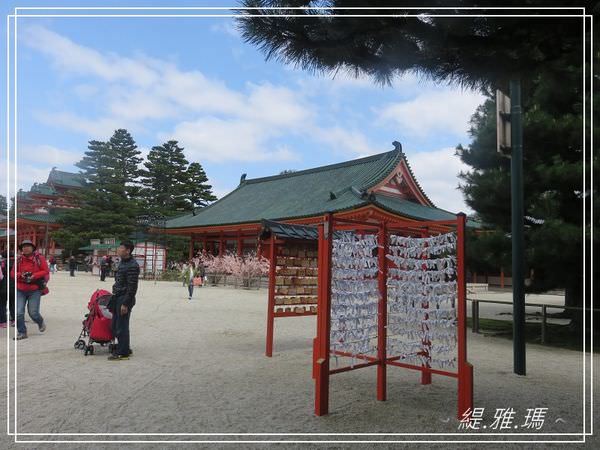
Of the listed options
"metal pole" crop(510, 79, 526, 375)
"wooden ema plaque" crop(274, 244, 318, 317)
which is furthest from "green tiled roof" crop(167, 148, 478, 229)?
"metal pole" crop(510, 79, 526, 375)

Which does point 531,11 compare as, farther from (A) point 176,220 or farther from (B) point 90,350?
(A) point 176,220

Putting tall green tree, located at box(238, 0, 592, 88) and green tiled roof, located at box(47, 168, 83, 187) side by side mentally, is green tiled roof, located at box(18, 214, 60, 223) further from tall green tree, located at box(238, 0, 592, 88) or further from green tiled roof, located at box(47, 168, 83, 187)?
tall green tree, located at box(238, 0, 592, 88)

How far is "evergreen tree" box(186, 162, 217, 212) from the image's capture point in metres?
36.8

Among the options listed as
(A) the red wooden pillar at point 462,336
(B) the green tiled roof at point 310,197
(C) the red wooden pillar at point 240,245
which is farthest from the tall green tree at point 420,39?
(C) the red wooden pillar at point 240,245

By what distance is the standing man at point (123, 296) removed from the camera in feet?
18.2

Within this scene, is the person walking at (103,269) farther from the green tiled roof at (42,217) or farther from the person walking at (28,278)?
the person walking at (28,278)

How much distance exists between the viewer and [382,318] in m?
4.48

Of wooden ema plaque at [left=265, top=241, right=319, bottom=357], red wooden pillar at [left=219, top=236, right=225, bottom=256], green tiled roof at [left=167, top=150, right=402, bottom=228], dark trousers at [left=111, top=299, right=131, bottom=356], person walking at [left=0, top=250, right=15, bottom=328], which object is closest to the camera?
dark trousers at [left=111, top=299, right=131, bottom=356]

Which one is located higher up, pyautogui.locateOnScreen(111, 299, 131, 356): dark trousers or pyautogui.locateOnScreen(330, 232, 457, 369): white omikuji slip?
pyautogui.locateOnScreen(330, 232, 457, 369): white omikuji slip

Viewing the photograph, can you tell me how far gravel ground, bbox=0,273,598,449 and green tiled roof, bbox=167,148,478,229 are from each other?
456 inches

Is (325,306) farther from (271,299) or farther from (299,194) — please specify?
(299,194)

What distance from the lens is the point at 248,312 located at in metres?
11.6

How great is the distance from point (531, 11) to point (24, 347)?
22.3 feet

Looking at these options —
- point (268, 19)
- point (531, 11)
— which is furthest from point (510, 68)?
point (268, 19)
